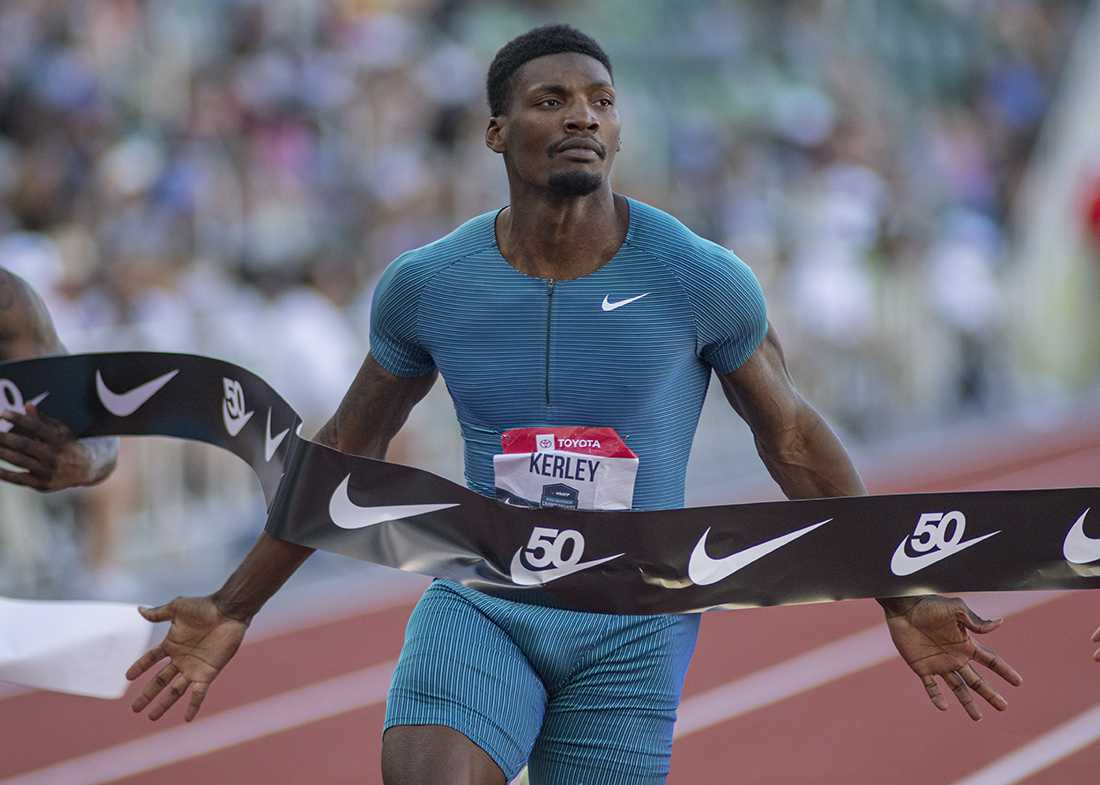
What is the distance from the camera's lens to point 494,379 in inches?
135

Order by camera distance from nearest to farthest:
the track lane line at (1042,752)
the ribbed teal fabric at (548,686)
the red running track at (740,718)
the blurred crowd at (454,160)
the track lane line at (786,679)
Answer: the ribbed teal fabric at (548,686), the track lane line at (1042,752), the red running track at (740,718), the track lane line at (786,679), the blurred crowd at (454,160)

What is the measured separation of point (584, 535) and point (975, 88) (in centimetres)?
1494

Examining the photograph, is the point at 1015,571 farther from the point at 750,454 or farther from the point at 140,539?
the point at 750,454

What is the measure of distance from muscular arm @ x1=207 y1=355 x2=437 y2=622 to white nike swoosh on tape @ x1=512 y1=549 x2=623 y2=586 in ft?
1.47

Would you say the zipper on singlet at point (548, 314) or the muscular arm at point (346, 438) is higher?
the zipper on singlet at point (548, 314)

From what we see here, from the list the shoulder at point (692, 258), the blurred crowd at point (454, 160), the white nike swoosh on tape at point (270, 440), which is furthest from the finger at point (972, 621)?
the blurred crowd at point (454, 160)

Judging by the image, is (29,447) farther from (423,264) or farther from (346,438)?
(423,264)

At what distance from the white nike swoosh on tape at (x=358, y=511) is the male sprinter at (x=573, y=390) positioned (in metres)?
0.17

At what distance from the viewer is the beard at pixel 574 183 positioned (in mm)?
3293

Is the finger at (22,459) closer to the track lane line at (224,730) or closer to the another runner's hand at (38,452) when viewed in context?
the another runner's hand at (38,452)

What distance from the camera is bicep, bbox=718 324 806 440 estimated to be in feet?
11.3

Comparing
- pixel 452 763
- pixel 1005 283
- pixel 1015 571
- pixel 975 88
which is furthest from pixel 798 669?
pixel 975 88

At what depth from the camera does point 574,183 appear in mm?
3295

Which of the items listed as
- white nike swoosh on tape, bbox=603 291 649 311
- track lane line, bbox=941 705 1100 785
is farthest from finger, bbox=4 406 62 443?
track lane line, bbox=941 705 1100 785
